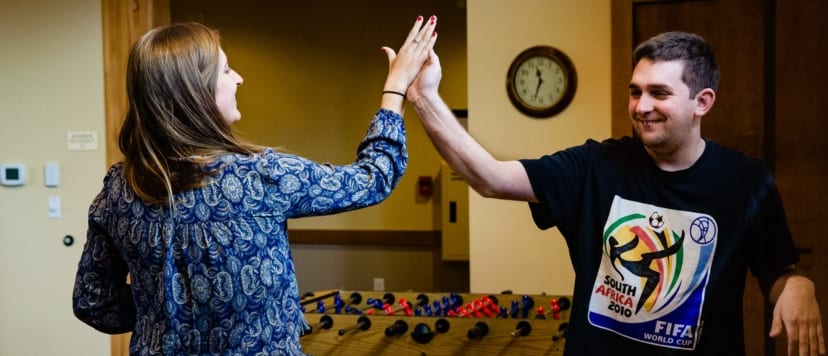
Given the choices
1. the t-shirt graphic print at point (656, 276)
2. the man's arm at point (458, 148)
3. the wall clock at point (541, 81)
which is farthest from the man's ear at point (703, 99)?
the wall clock at point (541, 81)

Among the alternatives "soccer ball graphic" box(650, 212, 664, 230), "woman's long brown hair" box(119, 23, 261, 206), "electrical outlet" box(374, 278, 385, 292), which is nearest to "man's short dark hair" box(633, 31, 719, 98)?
"soccer ball graphic" box(650, 212, 664, 230)

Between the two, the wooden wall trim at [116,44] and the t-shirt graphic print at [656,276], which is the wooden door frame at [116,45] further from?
the t-shirt graphic print at [656,276]

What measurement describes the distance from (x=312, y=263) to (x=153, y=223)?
522 cm

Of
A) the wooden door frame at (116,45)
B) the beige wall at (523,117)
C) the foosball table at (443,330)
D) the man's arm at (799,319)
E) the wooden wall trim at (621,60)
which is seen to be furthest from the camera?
the wooden door frame at (116,45)

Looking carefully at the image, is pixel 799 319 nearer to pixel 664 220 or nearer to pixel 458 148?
pixel 664 220

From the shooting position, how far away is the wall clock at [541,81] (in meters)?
3.69

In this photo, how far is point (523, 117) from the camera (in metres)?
3.78

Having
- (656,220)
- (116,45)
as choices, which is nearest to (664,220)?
(656,220)

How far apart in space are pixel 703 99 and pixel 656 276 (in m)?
0.40

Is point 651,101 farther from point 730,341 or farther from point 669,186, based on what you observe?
point 730,341

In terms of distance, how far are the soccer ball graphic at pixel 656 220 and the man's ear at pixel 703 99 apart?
24 cm

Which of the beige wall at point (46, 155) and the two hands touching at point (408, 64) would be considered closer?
the two hands touching at point (408, 64)

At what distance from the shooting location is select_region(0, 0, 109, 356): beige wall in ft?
13.2

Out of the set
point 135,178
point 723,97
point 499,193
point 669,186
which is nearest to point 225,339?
point 135,178
